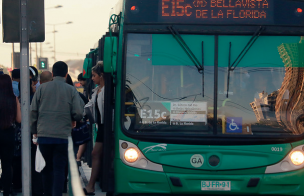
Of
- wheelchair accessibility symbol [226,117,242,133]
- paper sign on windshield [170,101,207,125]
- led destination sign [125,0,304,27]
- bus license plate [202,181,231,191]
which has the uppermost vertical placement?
led destination sign [125,0,304,27]

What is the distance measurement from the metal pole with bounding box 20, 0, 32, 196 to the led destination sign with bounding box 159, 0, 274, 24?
5.44ft

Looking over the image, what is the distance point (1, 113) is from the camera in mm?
6504

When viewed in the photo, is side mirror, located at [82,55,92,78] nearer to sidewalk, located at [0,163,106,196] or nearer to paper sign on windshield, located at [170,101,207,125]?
sidewalk, located at [0,163,106,196]

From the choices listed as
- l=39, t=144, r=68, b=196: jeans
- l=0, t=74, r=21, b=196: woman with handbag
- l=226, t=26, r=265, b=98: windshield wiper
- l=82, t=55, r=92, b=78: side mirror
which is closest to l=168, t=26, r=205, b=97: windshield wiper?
l=226, t=26, r=265, b=98: windshield wiper

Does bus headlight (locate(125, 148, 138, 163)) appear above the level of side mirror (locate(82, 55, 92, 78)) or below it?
below

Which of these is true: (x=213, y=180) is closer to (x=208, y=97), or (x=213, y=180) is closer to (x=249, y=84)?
(x=208, y=97)

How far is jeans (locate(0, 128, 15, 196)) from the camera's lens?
257 inches

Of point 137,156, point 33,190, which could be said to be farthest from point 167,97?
point 33,190

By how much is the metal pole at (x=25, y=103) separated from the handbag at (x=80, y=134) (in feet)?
5.53

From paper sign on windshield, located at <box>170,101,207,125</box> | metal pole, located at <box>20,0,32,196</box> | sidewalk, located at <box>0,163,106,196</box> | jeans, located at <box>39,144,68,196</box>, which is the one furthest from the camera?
sidewalk, located at <box>0,163,106,196</box>

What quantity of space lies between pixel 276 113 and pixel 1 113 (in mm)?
3607

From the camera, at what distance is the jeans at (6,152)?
6.52 m

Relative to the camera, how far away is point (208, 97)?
5676 millimetres

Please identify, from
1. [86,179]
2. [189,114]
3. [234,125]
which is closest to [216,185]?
[234,125]
